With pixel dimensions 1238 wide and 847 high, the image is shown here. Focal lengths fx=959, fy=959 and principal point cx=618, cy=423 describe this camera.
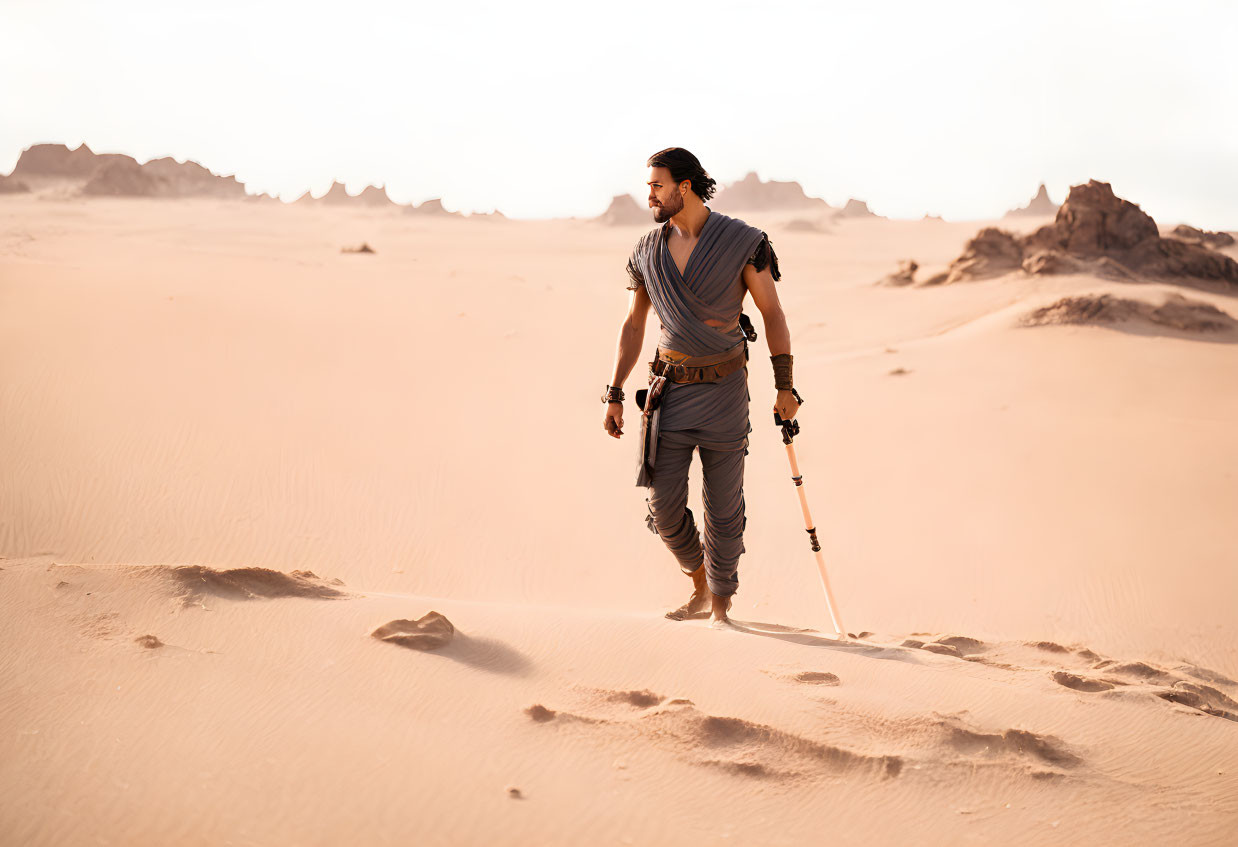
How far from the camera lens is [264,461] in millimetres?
5844

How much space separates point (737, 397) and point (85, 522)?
10.7 ft

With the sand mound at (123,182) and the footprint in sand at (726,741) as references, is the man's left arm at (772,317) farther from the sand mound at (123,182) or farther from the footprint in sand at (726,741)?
the sand mound at (123,182)

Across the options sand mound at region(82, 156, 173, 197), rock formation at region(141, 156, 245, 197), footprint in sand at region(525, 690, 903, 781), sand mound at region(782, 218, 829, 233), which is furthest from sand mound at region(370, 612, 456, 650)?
rock formation at region(141, 156, 245, 197)

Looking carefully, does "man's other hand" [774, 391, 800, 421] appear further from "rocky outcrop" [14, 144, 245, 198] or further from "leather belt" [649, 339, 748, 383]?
"rocky outcrop" [14, 144, 245, 198]

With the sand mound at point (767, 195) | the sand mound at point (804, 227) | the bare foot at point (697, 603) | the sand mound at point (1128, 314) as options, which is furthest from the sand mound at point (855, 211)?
the bare foot at point (697, 603)

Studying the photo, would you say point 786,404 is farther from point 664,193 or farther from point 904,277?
point 904,277

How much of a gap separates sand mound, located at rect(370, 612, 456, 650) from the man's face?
5.53 ft

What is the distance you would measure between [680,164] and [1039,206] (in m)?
79.9

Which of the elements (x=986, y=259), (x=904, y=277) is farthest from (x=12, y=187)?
(x=986, y=259)

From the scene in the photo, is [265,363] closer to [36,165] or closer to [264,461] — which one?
[264,461]

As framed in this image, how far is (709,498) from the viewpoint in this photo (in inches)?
157

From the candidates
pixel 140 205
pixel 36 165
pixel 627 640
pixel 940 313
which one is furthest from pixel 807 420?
pixel 36 165

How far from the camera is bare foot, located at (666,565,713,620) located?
4168 mm

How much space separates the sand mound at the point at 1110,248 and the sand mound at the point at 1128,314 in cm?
321
